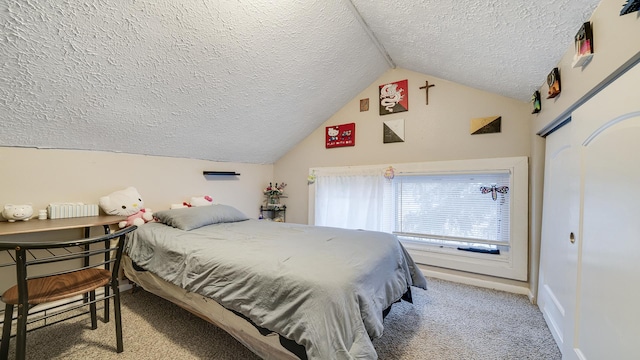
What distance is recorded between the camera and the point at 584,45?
4.08ft

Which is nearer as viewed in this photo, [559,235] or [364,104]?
[559,235]

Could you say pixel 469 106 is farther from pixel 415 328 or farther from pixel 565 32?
pixel 415 328

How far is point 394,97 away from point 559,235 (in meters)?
2.20

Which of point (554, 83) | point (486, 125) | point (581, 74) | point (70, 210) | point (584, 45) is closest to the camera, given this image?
point (584, 45)

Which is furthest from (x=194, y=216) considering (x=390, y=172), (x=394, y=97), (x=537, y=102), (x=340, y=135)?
(x=537, y=102)

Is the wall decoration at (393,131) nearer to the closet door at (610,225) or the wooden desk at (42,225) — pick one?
the closet door at (610,225)

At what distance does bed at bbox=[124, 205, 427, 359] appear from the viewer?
1.14 metres

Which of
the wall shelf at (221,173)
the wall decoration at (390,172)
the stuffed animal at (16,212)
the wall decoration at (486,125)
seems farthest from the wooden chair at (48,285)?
the wall decoration at (486,125)

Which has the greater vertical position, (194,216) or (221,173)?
(221,173)

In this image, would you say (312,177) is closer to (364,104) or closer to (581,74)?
(364,104)

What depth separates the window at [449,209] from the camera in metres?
2.49

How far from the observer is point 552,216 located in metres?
1.92

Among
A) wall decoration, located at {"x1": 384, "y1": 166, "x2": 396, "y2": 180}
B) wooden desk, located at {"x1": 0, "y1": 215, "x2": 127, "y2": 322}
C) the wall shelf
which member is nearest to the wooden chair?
wooden desk, located at {"x1": 0, "y1": 215, "x2": 127, "y2": 322}

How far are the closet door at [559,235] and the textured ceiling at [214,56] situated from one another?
2.20ft
